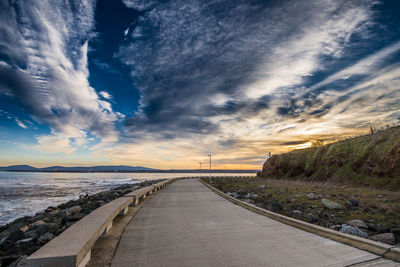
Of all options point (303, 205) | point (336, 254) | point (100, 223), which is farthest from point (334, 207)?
point (100, 223)

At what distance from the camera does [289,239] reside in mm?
4703

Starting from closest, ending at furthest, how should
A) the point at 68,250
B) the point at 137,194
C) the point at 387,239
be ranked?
the point at 68,250 < the point at 387,239 < the point at 137,194

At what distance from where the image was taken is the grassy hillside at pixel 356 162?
56.3 ft

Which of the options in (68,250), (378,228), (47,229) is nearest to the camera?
(68,250)

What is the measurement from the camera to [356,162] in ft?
70.0

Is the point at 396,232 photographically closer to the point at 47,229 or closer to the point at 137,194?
the point at 137,194

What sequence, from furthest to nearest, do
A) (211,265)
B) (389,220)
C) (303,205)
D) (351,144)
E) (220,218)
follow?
(351,144) → (303,205) → (389,220) → (220,218) → (211,265)

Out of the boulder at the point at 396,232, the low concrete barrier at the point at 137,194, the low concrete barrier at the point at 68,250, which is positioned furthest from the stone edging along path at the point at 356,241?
the low concrete barrier at the point at 137,194

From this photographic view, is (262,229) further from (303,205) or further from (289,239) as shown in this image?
(303,205)

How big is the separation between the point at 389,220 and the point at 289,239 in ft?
21.8

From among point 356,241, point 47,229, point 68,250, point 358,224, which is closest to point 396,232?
point 358,224

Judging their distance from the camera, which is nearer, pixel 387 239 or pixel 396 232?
pixel 387 239

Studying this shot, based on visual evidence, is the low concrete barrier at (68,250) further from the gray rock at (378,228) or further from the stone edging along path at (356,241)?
the gray rock at (378,228)

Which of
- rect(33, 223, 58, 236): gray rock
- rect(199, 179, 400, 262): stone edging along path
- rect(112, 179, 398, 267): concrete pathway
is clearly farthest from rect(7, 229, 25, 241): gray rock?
rect(199, 179, 400, 262): stone edging along path
